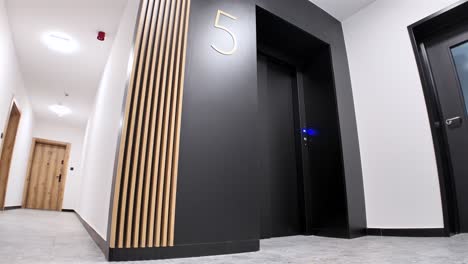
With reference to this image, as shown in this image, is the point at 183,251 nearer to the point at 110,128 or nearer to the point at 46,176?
the point at 110,128

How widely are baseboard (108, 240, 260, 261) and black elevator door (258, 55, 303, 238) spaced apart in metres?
0.90

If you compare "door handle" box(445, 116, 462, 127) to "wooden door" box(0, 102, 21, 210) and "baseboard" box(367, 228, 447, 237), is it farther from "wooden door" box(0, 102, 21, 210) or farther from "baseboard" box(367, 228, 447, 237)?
"wooden door" box(0, 102, 21, 210)

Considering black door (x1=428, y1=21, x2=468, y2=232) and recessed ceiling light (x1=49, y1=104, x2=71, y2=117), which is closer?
black door (x1=428, y1=21, x2=468, y2=232)

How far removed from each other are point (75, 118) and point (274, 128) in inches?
291

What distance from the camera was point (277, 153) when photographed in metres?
2.93

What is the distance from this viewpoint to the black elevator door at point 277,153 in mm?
2707

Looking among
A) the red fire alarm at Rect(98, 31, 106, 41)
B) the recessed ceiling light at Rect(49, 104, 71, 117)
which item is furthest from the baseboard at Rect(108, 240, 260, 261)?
the recessed ceiling light at Rect(49, 104, 71, 117)

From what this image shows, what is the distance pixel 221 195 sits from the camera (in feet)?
5.72

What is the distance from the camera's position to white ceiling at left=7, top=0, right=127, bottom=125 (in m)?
3.25

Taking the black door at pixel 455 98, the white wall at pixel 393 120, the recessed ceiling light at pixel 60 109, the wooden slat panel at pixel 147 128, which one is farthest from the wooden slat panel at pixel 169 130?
the recessed ceiling light at pixel 60 109

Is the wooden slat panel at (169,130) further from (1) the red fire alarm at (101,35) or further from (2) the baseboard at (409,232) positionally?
(1) the red fire alarm at (101,35)

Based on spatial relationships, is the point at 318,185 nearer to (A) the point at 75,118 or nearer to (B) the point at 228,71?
(B) the point at 228,71

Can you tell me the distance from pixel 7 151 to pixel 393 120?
738 centimetres

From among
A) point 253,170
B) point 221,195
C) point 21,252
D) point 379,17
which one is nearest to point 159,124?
point 221,195
